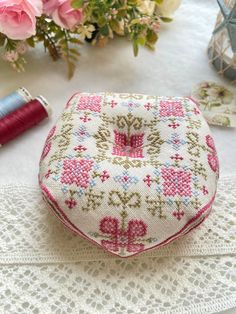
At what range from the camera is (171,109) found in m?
0.60

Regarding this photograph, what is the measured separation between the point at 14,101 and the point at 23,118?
0.04 m

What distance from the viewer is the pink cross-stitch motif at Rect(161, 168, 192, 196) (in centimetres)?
52

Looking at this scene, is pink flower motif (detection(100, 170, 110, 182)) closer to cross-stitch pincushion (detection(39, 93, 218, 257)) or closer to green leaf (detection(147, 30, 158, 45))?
cross-stitch pincushion (detection(39, 93, 218, 257))

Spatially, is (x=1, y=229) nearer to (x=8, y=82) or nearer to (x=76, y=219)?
(x=76, y=219)

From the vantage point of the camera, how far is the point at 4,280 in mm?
531

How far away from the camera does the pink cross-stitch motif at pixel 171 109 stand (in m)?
0.59

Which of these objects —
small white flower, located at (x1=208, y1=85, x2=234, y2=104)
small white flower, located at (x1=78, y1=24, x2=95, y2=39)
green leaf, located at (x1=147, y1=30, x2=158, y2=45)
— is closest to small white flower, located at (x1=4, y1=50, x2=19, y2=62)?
small white flower, located at (x1=78, y1=24, x2=95, y2=39)

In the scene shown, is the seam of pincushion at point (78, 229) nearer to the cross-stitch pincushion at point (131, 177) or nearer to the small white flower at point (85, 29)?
the cross-stitch pincushion at point (131, 177)

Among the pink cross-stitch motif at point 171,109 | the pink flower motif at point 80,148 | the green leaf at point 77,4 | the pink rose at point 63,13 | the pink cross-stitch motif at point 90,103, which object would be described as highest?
the green leaf at point 77,4

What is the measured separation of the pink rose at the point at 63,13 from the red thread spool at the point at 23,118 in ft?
0.42

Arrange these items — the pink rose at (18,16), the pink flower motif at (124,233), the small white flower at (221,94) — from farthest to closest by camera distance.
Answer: the small white flower at (221,94)
the pink rose at (18,16)
the pink flower motif at (124,233)

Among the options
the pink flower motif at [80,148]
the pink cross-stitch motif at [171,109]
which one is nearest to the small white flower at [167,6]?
the pink cross-stitch motif at [171,109]

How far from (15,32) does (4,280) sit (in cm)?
36

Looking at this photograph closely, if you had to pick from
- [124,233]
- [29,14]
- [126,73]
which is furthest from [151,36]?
[124,233]
